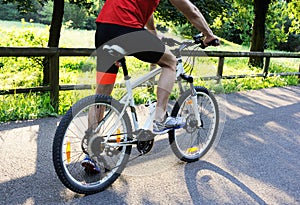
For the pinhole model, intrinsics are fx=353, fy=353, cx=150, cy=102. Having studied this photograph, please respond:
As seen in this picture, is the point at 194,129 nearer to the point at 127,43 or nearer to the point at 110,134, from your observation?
the point at 110,134

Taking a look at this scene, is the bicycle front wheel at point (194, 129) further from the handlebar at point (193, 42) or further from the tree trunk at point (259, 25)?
the tree trunk at point (259, 25)

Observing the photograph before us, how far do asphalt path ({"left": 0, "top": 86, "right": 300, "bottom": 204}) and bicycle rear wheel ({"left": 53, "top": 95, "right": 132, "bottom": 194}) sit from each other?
0.13 metres

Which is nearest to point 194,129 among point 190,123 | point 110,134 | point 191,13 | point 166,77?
point 190,123

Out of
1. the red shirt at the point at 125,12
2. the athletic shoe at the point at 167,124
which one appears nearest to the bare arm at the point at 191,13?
the red shirt at the point at 125,12

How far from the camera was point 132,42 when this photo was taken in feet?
10.1

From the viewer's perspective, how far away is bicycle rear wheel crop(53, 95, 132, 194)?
2.82m

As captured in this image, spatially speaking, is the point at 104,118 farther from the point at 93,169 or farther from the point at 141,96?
the point at 141,96

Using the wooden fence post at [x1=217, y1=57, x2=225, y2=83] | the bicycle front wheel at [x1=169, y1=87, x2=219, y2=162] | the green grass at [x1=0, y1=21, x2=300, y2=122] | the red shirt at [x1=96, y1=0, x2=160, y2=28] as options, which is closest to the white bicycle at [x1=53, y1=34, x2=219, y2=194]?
the bicycle front wheel at [x1=169, y1=87, x2=219, y2=162]

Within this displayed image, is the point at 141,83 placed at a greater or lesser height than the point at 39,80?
greater

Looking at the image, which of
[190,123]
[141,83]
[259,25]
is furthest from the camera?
[259,25]

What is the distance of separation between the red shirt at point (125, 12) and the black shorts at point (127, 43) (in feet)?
0.14

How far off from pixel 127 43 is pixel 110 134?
807 millimetres

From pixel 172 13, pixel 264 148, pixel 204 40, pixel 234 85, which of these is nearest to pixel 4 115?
pixel 204 40

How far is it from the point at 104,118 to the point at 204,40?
4.19 feet
